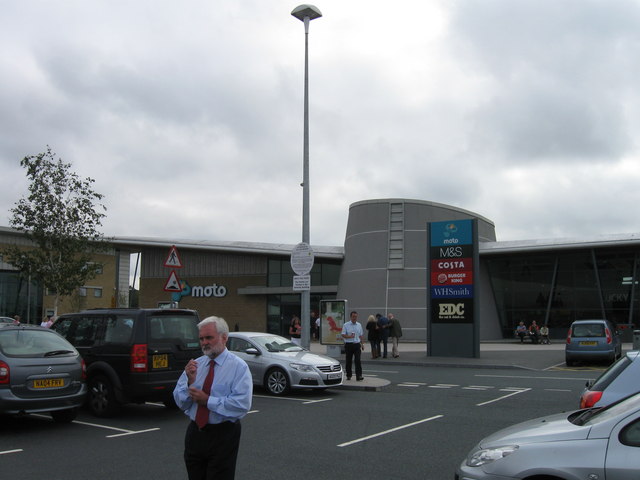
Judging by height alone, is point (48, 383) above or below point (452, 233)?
below

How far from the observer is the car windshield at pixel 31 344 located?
348 inches

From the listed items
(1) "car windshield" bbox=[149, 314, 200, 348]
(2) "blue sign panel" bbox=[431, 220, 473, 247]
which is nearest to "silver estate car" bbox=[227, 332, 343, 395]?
(1) "car windshield" bbox=[149, 314, 200, 348]

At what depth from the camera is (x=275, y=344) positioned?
1372cm

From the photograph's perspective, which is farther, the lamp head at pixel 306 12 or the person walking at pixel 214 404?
the lamp head at pixel 306 12

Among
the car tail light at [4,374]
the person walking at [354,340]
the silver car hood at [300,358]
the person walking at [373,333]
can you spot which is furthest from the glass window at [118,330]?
the person walking at [373,333]

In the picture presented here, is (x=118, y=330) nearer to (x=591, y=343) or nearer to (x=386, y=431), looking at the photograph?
(x=386, y=431)

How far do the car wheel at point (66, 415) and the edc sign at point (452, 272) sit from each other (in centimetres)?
1607

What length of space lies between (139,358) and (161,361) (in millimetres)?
379

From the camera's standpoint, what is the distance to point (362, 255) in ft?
124

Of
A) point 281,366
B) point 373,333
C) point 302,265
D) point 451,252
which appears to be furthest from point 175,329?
point 451,252

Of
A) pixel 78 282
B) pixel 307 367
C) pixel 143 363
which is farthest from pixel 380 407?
pixel 78 282

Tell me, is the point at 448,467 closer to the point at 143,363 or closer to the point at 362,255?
the point at 143,363

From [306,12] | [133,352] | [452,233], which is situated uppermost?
[306,12]

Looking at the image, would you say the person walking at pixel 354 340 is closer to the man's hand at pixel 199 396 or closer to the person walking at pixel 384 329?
the person walking at pixel 384 329
